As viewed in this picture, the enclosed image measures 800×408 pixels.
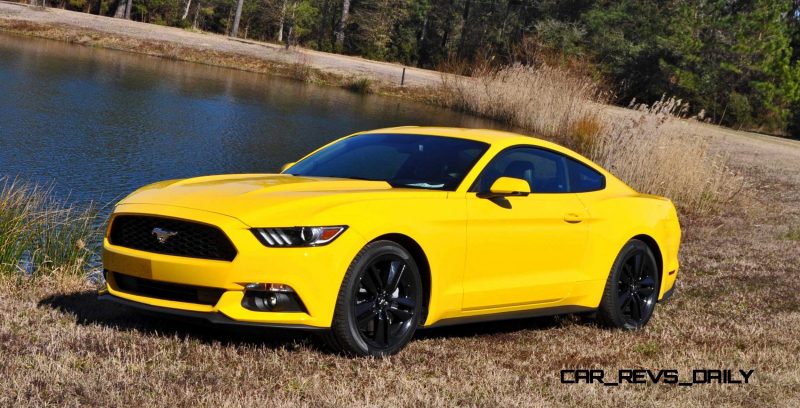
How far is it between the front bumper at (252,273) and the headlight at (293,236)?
0.12 ft

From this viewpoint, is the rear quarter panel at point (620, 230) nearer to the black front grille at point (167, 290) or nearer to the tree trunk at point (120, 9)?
the black front grille at point (167, 290)

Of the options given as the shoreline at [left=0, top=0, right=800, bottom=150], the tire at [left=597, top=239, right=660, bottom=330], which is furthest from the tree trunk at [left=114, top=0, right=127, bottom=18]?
the tire at [left=597, top=239, right=660, bottom=330]

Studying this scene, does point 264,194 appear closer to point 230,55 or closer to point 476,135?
point 476,135

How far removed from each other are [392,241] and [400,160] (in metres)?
1.16

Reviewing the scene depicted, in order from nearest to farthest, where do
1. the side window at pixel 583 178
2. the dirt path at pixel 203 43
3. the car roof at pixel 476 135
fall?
1. the car roof at pixel 476 135
2. the side window at pixel 583 178
3. the dirt path at pixel 203 43

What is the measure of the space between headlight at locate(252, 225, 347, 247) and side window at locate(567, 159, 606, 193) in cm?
270

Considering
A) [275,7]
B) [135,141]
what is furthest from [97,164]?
[275,7]

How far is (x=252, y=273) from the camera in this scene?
602cm

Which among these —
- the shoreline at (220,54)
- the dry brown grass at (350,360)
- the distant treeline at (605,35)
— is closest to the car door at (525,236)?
the dry brown grass at (350,360)

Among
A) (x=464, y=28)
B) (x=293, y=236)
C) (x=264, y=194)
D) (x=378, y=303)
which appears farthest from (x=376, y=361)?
(x=464, y=28)

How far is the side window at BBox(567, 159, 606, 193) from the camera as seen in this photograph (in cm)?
824

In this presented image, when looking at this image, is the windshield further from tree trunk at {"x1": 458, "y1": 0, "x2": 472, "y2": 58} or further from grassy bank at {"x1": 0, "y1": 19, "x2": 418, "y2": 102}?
tree trunk at {"x1": 458, "y1": 0, "x2": 472, "y2": 58}

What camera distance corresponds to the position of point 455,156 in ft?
24.5

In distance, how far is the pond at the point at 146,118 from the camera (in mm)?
18062
